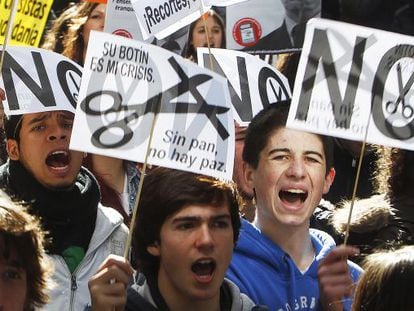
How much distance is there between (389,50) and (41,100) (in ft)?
4.95

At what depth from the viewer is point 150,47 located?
466 centimetres

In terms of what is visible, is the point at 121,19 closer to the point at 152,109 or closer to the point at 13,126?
the point at 13,126

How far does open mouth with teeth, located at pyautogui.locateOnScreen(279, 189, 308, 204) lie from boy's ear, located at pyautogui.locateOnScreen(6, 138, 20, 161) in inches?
44.7

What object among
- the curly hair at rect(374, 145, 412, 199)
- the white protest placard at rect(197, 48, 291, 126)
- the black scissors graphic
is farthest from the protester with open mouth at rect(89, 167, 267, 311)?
the curly hair at rect(374, 145, 412, 199)

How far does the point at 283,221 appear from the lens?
16.3 ft

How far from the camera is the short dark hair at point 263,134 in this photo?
507 centimetres

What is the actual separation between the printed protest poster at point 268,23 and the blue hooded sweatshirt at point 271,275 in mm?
2188

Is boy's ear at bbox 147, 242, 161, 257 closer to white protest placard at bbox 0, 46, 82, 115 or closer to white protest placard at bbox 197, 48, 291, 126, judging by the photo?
white protest placard at bbox 0, 46, 82, 115

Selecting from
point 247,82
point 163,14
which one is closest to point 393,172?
point 247,82

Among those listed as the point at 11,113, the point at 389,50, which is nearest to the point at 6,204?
the point at 11,113

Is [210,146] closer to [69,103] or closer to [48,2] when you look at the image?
[69,103]

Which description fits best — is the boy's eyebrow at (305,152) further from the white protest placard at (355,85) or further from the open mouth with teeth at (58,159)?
the open mouth with teeth at (58,159)

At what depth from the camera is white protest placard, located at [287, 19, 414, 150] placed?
15.3 feet

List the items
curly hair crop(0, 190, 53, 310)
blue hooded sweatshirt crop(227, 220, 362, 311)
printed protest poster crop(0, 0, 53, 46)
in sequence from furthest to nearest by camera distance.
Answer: printed protest poster crop(0, 0, 53, 46), blue hooded sweatshirt crop(227, 220, 362, 311), curly hair crop(0, 190, 53, 310)
